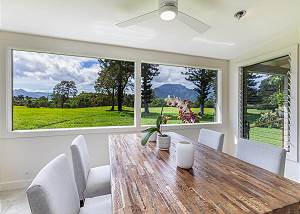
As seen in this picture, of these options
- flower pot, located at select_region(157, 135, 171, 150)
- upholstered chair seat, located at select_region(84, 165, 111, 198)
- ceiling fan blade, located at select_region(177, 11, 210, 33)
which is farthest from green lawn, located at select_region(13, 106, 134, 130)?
ceiling fan blade, located at select_region(177, 11, 210, 33)

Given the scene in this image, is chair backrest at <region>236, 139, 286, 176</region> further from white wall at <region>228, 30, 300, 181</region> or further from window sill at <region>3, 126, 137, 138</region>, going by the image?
window sill at <region>3, 126, 137, 138</region>

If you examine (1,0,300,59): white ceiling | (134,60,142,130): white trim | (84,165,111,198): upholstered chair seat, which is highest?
(1,0,300,59): white ceiling

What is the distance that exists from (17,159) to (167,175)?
243 cm

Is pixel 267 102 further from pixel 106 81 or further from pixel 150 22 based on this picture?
pixel 106 81

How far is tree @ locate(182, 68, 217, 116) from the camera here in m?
A: 3.78

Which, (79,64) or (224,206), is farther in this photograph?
(79,64)

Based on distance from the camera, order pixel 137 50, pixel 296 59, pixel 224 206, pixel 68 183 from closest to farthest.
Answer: pixel 224 206 < pixel 68 183 < pixel 296 59 < pixel 137 50

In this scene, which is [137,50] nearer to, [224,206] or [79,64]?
[79,64]

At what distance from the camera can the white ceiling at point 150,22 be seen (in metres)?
2.04

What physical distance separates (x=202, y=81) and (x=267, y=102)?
1246mm

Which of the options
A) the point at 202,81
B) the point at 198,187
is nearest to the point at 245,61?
the point at 202,81

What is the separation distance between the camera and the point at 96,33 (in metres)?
2.63

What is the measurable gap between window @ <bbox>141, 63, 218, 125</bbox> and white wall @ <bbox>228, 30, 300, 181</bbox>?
1.10 feet

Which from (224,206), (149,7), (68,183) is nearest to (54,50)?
(149,7)
